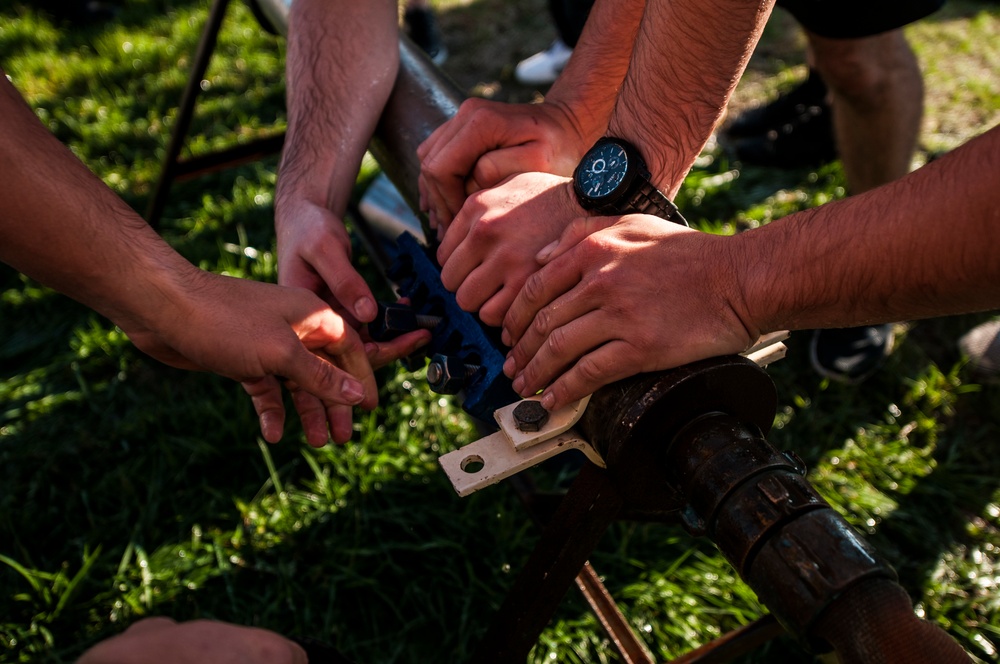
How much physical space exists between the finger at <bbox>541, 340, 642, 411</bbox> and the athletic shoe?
7.69 ft

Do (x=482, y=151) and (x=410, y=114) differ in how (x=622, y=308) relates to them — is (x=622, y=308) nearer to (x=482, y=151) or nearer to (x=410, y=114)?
(x=482, y=151)

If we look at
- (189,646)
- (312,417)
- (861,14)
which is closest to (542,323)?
(312,417)

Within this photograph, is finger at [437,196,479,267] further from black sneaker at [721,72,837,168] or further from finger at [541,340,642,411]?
black sneaker at [721,72,837,168]

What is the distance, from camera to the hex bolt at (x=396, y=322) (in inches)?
68.8

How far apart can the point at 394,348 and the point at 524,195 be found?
508mm

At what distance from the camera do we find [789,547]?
115 cm

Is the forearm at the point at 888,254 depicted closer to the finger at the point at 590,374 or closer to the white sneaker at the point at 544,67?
the finger at the point at 590,374

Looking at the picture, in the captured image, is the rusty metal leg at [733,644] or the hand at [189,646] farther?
the rusty metal leg at [733,644]

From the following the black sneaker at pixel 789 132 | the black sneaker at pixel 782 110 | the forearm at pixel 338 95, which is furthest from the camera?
the black sneaker at pixel 782 110

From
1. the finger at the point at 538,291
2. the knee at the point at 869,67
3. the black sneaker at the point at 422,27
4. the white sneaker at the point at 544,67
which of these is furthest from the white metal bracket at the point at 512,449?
the black sneaker at the point at 422,27

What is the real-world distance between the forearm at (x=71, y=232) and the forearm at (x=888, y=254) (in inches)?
52.5

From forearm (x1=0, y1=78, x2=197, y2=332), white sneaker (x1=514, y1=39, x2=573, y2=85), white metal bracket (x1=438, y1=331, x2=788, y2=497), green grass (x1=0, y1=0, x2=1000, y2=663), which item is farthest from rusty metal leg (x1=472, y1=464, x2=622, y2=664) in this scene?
white sneaker (x1=514, y1=39, x2=573, y2=85)

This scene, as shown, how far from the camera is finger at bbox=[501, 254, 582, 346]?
60.5 inches

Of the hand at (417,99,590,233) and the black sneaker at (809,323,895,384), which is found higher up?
the hand at (417,99,590,233)
